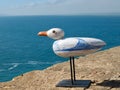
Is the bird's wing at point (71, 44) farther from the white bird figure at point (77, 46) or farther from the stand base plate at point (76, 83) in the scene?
the stand base plate at point (76, 83)

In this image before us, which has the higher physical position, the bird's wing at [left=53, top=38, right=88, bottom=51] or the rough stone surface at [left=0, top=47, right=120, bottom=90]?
the bird's wing at [left=53, top=38, right=88, bottom=51]

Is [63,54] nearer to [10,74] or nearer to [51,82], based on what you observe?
[51,82]

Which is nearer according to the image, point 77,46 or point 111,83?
point 77,46

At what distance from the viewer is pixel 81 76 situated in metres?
14.5

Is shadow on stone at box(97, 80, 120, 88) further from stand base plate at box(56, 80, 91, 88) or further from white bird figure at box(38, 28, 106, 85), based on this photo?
white bird figure at box(38, 28, 106, 85)

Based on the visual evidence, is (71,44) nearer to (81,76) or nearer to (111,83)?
(111,83)

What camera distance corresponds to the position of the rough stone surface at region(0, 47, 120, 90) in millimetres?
13346

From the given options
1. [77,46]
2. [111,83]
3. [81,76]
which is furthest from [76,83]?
[77,46]

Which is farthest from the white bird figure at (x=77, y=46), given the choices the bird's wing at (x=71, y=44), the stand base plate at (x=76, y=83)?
the stand base plate at (x=76, y=83)

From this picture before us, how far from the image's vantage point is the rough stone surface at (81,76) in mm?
13346

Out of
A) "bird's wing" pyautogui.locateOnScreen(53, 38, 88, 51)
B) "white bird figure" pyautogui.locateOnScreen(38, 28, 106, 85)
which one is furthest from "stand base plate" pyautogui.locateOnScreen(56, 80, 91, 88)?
"bird's wing" pyautogui.locateOnScreen(53, 38, 88, 51)

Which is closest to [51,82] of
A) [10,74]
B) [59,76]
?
[59,76]

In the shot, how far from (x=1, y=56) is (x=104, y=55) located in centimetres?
4471

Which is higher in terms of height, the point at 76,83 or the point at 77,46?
the point at 77,46
